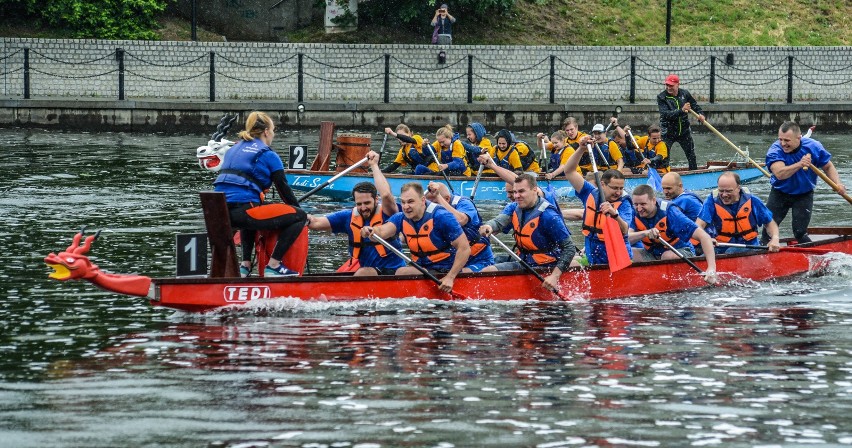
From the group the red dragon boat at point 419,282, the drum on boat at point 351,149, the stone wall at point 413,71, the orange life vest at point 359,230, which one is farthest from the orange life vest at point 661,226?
the stone wall at point 413,71

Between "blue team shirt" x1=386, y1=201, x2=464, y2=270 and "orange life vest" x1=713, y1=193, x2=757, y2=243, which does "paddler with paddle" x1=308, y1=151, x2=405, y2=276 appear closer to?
"blue team shirt" x1=386, y1=201, x2=464, y2=270

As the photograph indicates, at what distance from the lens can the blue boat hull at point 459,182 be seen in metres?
22.6

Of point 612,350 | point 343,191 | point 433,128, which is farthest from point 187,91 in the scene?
point 612,350

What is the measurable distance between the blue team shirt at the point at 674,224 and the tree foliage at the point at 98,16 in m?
24.2

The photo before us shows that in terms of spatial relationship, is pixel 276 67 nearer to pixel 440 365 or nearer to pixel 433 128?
pixel 433 128

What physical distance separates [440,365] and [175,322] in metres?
2.98

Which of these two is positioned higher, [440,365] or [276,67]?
[276,67]

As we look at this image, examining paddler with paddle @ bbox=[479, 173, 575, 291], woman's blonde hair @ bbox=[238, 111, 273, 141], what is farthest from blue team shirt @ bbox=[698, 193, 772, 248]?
woman's blonde hair @ bbox=[238, 111, 273, 141]

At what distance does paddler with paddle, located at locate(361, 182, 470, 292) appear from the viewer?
1343 centimetres

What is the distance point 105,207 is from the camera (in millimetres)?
21375

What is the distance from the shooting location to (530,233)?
14.1m

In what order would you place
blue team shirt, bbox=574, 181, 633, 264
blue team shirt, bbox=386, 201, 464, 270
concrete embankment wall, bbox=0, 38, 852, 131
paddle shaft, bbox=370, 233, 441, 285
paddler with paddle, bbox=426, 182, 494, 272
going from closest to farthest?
paddle shaft, bbox=370, 233, 441, 285 < blue team shirt, bbox=386, 201, 464, 270 < paddler with paddle, bbox=426, 182, 494, 272 < blue team shirt, bbox=574, 181, 633, 264 < concrete embankment wall, bbox=0, 38, 852, 131

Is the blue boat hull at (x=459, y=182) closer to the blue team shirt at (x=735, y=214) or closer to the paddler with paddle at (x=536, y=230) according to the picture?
the blue team shirt at (x=735, y=214)

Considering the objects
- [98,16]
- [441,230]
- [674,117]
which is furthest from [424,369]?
[98,16]
